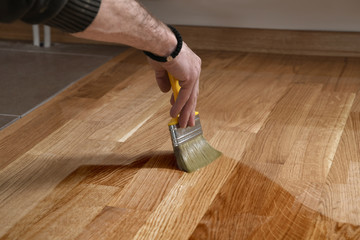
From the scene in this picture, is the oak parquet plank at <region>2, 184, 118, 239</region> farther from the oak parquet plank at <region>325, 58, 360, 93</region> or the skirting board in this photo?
the skirting board

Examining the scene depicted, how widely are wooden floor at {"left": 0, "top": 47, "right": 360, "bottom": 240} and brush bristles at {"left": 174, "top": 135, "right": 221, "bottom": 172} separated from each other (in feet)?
0.05

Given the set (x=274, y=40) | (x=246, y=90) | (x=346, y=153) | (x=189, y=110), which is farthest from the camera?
(x=274, y=40)

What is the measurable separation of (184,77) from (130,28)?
0.65 feet

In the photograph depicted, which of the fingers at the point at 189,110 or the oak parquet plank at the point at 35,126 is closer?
the fingers at the point at 189,110

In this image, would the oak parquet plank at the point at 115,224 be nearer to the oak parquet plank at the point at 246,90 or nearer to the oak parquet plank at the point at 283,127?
the oak parquet plank at the point at 283,127

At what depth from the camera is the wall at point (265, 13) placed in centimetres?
229

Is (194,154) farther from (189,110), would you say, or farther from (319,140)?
(319,140)

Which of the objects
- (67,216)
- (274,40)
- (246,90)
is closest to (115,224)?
(67,216)

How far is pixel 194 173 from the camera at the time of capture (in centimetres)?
126

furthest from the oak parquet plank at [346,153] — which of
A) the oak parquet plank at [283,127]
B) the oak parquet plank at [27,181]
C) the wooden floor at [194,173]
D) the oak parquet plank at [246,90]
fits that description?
the oak parquet plank at [27,181]

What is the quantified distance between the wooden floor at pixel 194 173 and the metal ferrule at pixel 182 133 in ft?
0.23

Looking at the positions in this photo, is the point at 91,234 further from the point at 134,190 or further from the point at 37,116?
the point at 37,116

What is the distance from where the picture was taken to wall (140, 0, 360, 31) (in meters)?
2.29

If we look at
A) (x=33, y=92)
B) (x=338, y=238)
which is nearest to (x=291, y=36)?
(x=33, y=92)
